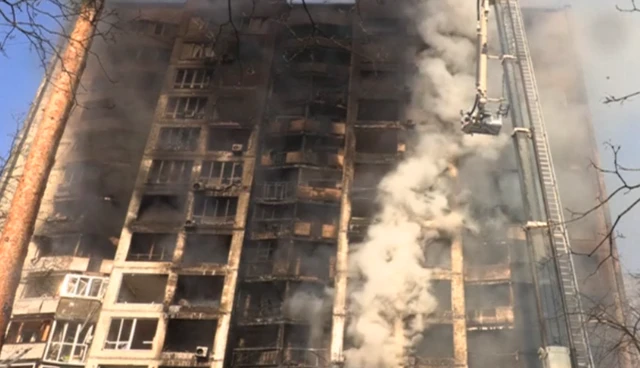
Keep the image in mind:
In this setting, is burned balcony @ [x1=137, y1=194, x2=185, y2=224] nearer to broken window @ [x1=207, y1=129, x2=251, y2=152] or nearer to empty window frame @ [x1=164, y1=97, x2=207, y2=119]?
broken window @ [x1=207, y1=129, x2=251, y2=152]

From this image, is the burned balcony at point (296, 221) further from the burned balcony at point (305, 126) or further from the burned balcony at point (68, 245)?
the burned balcony at point (68, 245)

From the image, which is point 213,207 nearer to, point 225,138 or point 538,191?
point 225,138

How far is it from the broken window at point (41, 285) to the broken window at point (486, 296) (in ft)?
77.5

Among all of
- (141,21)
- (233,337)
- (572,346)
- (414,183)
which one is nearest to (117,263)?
(233,337)

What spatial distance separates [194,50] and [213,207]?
14.3 m

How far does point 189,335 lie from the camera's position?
3409cm

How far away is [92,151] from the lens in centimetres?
4172

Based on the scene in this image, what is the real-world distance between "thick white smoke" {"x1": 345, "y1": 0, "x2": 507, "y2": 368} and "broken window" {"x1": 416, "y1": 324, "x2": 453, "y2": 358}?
0.89m

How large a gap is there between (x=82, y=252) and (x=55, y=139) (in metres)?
31.4

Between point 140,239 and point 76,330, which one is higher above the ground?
point 140,239

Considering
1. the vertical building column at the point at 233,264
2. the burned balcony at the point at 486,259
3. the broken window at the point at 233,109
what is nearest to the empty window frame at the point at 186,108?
the broken window at the point at 233,109

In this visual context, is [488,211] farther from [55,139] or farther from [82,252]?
[55,139]

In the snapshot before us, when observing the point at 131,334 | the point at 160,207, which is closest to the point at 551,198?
the point at 131,334

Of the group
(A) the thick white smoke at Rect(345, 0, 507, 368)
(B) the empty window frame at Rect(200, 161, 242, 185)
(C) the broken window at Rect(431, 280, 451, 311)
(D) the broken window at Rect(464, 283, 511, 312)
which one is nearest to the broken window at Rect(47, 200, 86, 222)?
(B) the empty window frame at Rect(200, 161, 242, 185)
